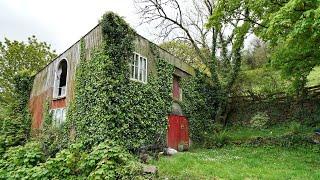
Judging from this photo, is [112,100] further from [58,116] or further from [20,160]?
[58,116]

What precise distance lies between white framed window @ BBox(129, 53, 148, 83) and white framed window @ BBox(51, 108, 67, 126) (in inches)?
187

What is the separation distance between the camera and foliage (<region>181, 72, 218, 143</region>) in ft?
67.3

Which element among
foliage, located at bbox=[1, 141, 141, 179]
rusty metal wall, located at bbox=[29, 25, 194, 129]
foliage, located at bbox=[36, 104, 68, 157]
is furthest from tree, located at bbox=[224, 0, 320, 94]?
foliage, located at bbox=[36, 104, 68, 157]

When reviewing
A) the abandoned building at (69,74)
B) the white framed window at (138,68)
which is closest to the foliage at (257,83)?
the abandoned building at (69,74)

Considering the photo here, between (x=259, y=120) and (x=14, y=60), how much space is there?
104ft

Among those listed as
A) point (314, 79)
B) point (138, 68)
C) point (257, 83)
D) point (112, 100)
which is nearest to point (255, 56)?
point (314, 79)

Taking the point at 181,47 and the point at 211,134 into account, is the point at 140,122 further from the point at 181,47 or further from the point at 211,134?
the point at 181,47

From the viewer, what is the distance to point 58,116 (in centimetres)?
1714

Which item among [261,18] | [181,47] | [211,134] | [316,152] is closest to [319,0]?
[261,18]

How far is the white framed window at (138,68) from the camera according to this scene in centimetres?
1541

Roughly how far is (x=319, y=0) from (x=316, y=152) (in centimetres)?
937

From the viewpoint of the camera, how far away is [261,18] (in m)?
15.1

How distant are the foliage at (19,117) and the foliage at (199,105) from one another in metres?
11.7

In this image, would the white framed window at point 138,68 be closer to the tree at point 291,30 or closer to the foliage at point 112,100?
the foliage at point 112,100
